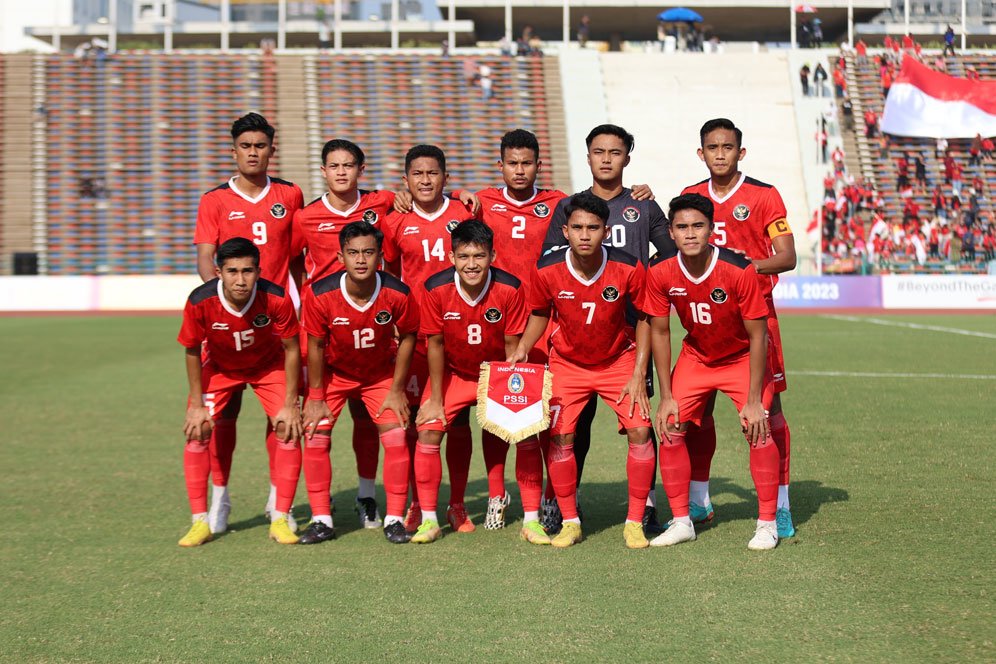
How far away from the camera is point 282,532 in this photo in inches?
241

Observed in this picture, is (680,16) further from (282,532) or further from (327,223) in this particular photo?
(282,532)

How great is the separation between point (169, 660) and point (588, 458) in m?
5.07

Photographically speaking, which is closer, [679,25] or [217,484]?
[217,484]

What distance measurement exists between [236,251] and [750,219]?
2.99 meters

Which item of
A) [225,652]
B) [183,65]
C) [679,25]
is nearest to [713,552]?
[225,652]

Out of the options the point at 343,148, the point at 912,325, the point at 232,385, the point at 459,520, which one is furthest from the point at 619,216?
the point at 912,325

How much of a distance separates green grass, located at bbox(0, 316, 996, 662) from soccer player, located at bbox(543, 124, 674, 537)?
619 mm

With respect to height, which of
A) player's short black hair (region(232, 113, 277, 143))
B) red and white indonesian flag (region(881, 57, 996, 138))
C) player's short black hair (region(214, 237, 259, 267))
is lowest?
player's short black hair (region(214, 237, 259, 267))

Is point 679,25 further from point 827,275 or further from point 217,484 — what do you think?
point 217,484

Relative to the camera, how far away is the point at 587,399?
6.29 m

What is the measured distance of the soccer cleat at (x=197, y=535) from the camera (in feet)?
19.8

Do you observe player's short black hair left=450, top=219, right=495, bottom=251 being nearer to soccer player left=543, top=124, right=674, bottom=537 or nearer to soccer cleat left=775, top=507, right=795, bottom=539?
soccer player left=543, top=124, right=674, bottom=537

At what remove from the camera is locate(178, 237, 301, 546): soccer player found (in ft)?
20.1

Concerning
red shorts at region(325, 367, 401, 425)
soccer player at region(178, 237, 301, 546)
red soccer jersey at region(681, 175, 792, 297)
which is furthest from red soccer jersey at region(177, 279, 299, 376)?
red soccer jersey at region(681, 175, 792, 297)
